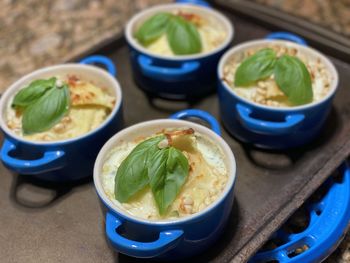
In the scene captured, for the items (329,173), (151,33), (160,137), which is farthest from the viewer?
(151,33)

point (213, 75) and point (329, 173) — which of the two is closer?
point (329, 173)

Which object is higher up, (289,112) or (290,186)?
(289,112)

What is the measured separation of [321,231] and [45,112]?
53 cm

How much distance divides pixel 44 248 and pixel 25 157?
0.58ft

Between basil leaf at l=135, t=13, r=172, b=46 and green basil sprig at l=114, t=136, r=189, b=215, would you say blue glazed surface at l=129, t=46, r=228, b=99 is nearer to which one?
basil leaf at l=135, t=13, r=172, b=46

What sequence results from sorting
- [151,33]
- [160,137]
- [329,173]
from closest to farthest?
[160,137] < [329,173] < [151,33]

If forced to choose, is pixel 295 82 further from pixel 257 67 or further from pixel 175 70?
pixel 175 70

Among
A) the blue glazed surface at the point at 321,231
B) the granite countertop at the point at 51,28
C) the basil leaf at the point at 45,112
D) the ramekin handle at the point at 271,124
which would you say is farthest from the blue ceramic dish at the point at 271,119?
the granite countertop at the point at 51,28

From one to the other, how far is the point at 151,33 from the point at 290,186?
0.46 m

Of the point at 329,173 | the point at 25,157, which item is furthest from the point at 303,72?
the point at 25,157

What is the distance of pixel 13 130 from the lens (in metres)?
0.92

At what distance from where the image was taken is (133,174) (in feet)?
2.50

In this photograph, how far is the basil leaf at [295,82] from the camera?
37.1 inches

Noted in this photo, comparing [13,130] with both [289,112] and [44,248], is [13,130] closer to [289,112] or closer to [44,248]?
[44,248]
